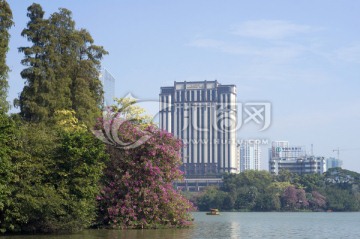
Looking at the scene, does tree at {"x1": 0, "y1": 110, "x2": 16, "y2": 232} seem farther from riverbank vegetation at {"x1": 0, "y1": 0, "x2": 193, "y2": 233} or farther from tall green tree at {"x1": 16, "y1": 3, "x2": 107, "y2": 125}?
tall green tree at {"x1": 16, "y1": 3, "x2": 107, "y2": 125}

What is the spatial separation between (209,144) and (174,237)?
162m

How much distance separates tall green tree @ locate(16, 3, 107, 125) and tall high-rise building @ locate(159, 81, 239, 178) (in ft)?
455

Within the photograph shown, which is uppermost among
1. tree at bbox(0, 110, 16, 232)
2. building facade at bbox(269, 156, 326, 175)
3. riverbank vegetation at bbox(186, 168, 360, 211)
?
building facade at bbox(269, 156, 326, 175)

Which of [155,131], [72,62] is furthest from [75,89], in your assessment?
[155,131]

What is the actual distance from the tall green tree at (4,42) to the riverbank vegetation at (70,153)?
44mm

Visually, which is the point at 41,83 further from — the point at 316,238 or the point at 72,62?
the point at 316,238

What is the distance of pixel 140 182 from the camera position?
29219mm

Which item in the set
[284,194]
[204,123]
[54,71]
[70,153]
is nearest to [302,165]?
[204,123]

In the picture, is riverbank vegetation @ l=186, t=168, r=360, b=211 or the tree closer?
the tree

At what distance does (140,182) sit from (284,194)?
7189cm

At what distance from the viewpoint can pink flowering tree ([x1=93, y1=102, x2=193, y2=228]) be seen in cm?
2894

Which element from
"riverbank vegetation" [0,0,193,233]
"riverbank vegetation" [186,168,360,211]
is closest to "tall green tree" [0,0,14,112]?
"riverbank vegetation" [0,0,193,233]

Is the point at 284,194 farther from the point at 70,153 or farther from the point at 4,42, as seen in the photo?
the point at 4,42

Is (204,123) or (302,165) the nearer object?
(204,123)
